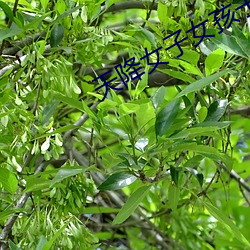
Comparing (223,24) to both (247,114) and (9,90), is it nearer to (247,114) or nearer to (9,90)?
(9,90)

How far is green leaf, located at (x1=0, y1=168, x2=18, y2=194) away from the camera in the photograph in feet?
2.57

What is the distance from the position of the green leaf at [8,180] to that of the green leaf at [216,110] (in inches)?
9.6

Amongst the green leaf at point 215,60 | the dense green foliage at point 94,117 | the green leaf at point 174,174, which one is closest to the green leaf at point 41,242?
the dense green foliage at point 94,117

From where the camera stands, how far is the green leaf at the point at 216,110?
830mm

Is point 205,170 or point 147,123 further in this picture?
point 205,170

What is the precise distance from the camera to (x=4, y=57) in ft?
2.99

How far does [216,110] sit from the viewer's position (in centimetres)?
84

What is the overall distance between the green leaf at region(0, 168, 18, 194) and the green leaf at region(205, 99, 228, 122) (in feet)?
0.80

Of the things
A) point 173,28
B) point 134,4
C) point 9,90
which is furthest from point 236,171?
point 9,90

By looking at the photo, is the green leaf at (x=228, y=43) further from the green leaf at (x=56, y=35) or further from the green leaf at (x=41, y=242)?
the green leaf at (x=41, y=242)

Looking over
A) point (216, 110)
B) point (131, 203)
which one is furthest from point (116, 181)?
point (216, 110)

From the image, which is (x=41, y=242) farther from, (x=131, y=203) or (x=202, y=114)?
(x=202, y=114)

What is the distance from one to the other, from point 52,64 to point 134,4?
34cm

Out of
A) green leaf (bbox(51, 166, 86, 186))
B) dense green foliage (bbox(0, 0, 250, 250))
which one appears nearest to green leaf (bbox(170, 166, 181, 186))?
dense green foliage (bbox(0, 0, 250, 250))
